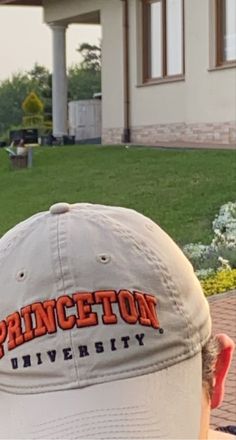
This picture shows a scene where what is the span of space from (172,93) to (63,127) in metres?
6.16

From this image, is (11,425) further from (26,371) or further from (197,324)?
(197,324)

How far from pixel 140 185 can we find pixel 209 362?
43.1 feet

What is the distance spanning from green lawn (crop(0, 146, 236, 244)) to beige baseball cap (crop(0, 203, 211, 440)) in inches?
365

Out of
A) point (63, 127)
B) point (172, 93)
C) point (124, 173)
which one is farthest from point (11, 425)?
point (63, 127)

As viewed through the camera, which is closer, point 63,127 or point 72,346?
point 72,346

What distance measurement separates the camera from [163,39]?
22172mm

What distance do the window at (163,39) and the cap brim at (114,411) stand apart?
65.6 ft

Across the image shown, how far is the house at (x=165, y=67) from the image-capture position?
65.4ft

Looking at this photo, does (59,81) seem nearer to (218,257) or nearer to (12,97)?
(218,257)

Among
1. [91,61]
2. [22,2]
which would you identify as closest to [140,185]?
[22,2]

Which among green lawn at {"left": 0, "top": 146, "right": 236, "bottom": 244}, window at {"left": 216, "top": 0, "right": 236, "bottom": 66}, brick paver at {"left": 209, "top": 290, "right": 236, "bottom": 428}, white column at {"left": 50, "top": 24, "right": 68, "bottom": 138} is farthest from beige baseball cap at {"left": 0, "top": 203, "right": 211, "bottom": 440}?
white column at {"left": 50, "top": 24, "right": 68, "bottom": 138}

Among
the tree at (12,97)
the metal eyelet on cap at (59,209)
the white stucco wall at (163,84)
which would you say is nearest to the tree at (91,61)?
the tree at (12,97)

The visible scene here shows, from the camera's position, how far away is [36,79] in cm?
6869

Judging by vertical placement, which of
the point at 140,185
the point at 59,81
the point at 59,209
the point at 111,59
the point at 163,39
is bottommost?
the point at 140,185
